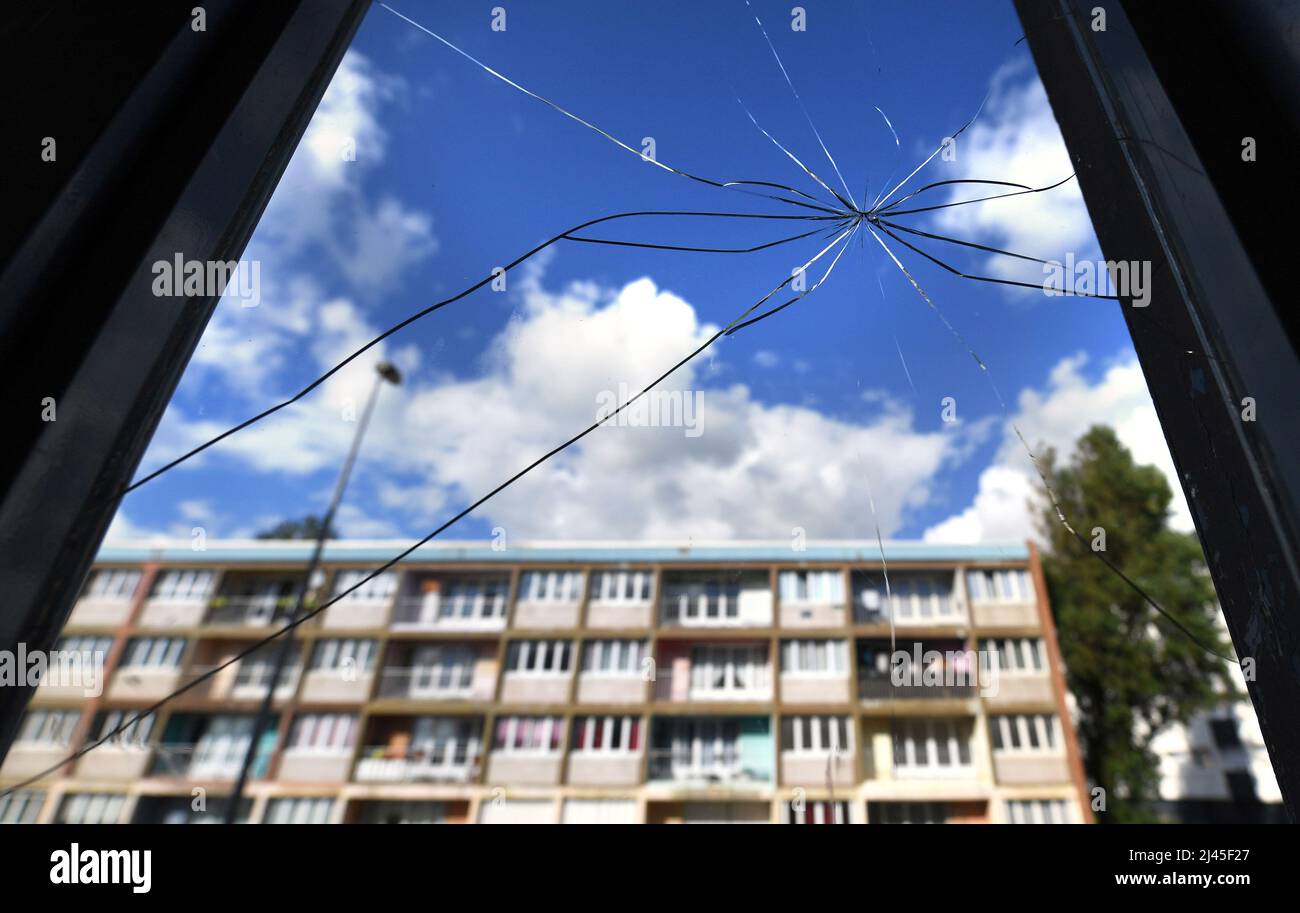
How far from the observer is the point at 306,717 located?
10148mm

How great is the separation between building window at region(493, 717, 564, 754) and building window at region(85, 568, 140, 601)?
7145 millimetres

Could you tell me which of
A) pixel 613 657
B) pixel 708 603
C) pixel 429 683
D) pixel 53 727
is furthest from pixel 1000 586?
pixel 53 727

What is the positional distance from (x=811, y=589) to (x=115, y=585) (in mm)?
12333

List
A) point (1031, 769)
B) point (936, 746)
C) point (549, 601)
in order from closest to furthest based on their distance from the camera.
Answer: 1. point (1031, 769)
2. point (936, 746)
3. point (549, 601)

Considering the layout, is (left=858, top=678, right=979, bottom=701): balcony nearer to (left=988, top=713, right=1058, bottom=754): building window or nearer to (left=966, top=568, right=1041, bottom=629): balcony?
(left=988, top=713, right=1058, bottom=754): building window

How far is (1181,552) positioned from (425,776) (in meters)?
11.3

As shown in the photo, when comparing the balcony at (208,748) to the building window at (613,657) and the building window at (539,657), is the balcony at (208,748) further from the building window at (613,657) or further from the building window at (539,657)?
the building window at (613,657)

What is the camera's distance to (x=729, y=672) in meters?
9.50

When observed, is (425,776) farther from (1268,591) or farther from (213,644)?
(1268,591)

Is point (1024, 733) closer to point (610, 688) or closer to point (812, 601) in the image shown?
point (812, 601)

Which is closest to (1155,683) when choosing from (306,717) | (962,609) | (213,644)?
(962,609)

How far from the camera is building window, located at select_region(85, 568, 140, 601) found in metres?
10.2
